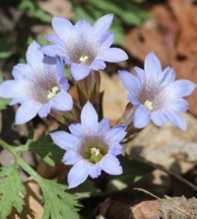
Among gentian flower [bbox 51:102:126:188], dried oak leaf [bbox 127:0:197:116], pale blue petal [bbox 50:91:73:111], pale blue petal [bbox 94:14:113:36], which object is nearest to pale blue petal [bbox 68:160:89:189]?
gentian flower [bbox 51:102:126:188]

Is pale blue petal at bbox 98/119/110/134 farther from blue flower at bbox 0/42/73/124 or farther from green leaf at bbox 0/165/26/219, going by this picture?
green leaf at bbox 0/165/26/219

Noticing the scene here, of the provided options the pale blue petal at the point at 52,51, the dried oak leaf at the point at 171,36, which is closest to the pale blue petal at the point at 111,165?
the pale blue petal at the point at 52,51

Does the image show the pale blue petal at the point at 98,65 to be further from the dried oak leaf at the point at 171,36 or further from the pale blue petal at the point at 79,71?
the dried oak leaf at the point at 171,36

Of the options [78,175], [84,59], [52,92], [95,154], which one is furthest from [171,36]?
[78,175]

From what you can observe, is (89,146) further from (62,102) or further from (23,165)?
(23,165)

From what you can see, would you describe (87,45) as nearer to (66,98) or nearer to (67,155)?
(66,98)

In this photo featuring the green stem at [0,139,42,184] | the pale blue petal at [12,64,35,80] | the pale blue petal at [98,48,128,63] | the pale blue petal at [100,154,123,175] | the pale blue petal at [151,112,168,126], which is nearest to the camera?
the pale blue petal at [100,154,123,175]

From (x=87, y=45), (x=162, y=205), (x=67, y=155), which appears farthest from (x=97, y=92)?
(x=162, y=205)
